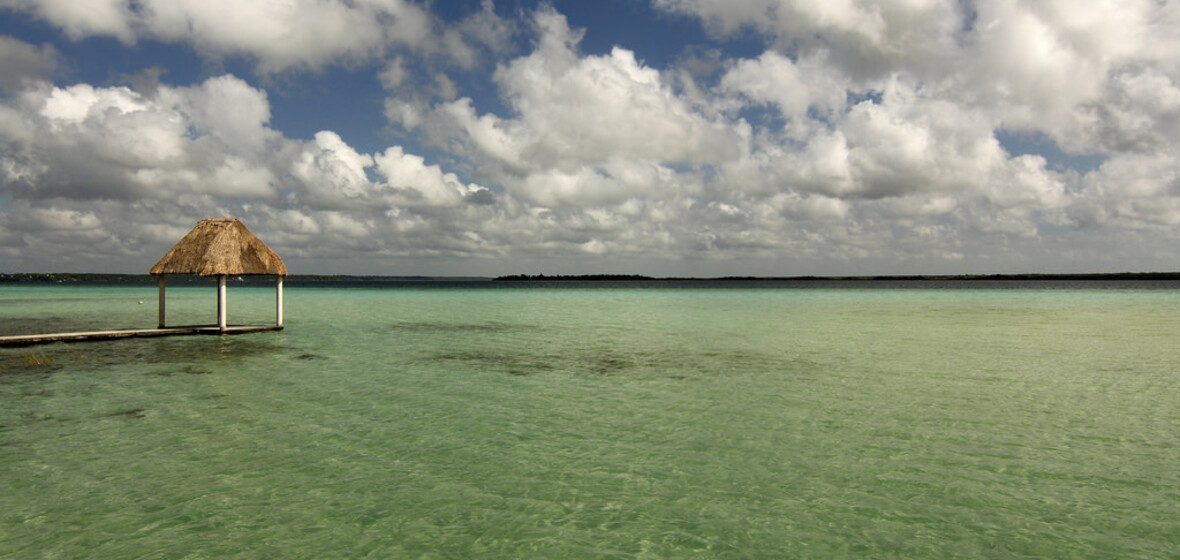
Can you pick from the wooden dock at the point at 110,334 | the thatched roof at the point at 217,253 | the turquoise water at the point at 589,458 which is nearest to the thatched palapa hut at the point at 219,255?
the thatched roof at the point at 217,253

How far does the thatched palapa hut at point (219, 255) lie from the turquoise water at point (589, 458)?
19.8ft

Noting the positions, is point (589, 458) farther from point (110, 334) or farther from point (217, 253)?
point (110, 334)

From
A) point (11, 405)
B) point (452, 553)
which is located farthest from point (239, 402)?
point (452, 553)

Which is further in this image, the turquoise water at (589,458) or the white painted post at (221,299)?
the white painted post at (221,299)

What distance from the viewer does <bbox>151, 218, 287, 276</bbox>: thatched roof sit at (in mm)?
22188

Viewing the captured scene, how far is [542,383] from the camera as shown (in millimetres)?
13391

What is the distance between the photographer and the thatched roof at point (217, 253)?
72.8 ft

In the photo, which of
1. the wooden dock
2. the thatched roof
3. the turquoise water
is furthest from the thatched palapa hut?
the turquoise water

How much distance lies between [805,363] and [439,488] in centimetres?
1209

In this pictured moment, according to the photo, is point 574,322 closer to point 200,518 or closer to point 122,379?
point 122,379

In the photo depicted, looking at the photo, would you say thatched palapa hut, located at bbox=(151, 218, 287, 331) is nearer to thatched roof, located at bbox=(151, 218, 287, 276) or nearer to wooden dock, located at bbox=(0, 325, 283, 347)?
thatched roof, located at bbox=(151, 218, 287, 276)

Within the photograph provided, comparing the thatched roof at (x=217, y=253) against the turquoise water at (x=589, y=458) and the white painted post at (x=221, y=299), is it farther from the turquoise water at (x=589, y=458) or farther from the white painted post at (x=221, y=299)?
the turquoise water at (x=589, y=458)

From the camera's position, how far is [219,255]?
22.3 m

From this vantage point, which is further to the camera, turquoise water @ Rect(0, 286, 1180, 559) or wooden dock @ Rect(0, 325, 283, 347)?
wooden dock @ Rect(0, 325, 283, 347)
